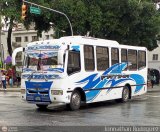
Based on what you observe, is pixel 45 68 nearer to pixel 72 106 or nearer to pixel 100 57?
pixel 72 106

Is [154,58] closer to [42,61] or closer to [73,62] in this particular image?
[73,62]

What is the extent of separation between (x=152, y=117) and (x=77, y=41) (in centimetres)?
492

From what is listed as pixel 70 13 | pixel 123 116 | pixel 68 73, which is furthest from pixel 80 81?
pixel 70 13

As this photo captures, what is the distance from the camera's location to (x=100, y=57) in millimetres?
19500

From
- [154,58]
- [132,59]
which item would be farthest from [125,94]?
[154,58]

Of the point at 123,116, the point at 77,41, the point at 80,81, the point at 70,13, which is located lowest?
the point at 123,116

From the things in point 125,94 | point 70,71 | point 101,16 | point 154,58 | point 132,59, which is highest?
point 101,16

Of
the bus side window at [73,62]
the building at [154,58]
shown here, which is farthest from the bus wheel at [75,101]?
the building at [154,58]

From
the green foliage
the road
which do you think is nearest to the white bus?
the road

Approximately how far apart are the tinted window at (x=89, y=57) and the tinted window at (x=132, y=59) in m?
3.78

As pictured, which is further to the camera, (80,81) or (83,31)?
(83,31)

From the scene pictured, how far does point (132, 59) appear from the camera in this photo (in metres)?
22.5

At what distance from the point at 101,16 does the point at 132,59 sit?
54.4 feet

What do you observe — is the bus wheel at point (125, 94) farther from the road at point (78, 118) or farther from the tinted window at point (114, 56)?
the road at point (78, 118)
